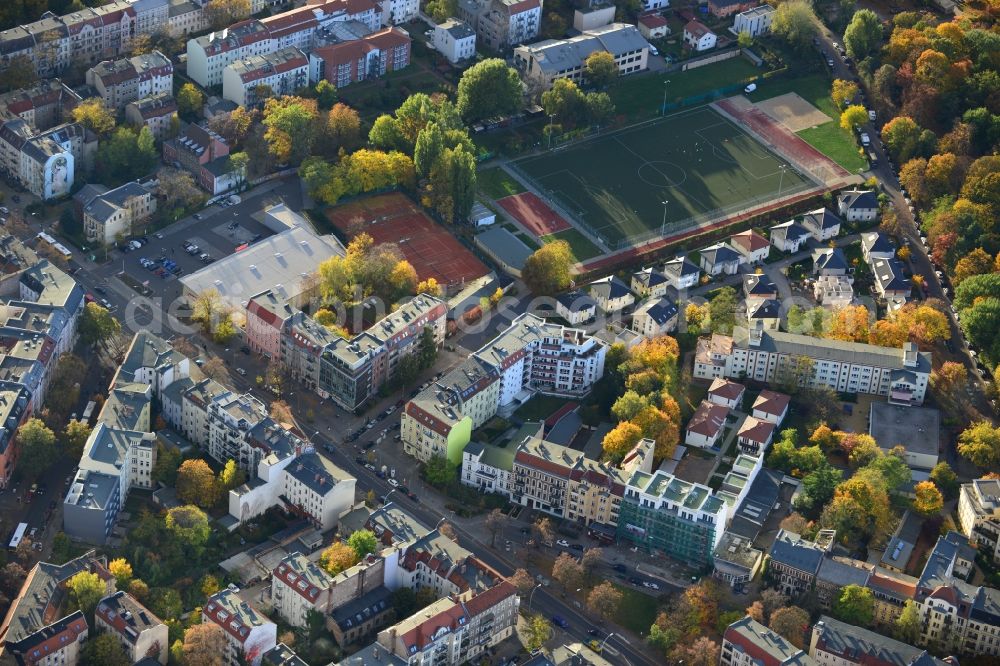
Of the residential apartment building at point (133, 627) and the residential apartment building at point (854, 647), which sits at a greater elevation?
the residential apartment building at point (133, 627)

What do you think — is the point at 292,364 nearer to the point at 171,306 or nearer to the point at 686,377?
the point at 171,306

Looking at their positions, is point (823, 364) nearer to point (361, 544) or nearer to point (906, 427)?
point (906, 427)

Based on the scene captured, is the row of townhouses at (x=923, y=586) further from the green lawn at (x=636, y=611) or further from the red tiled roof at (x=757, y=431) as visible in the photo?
the red tiled roof at (x=757, y=431)

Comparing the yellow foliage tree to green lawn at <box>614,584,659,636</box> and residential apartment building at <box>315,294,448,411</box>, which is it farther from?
residential apartment building at <box>315,294,448,411</box>

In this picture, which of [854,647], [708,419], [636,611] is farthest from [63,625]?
[708,419]

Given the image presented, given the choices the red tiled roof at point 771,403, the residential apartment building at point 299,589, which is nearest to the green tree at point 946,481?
the red tiled roof at point 771,403

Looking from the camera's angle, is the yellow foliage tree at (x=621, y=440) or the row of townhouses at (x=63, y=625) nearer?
the row of townhouses at (x=63, y=625)

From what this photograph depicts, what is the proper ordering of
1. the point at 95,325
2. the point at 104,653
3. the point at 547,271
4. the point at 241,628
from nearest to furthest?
the point at 104,653
the point at 241,628
the point at 95,325
the point at 547,271
